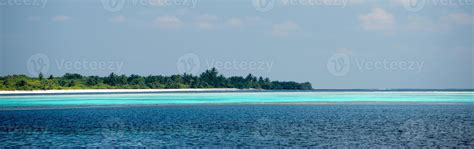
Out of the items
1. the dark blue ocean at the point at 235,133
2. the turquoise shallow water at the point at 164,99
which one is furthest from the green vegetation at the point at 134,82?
the dark blue ocean at the point at 235,133

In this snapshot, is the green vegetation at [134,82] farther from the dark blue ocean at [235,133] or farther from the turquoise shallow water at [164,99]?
the dark blue ocean at [235,133]

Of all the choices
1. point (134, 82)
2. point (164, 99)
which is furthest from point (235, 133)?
point (134, 82)

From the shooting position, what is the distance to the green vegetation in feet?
330

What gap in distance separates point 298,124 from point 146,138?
1029 centimetres

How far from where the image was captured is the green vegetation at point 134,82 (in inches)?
3962

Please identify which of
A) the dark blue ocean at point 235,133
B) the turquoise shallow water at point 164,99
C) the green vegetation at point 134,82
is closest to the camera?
the dark blue ocean at point 235,133

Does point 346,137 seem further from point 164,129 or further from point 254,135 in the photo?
point 164,129

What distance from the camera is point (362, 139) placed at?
23.4 meters

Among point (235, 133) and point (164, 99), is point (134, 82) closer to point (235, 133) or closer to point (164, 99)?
point (164, 99)

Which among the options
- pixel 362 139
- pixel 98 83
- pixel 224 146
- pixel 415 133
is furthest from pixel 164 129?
pixel 98 83

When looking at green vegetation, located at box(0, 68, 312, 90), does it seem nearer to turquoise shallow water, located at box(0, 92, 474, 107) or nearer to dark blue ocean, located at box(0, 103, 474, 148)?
turquoise shallow water, located at box(0, 92, 474, 107)

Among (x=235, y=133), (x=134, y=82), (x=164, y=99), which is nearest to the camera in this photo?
(x=235, y=133)

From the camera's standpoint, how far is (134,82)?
441ft

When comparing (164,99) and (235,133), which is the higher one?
(164,99)
